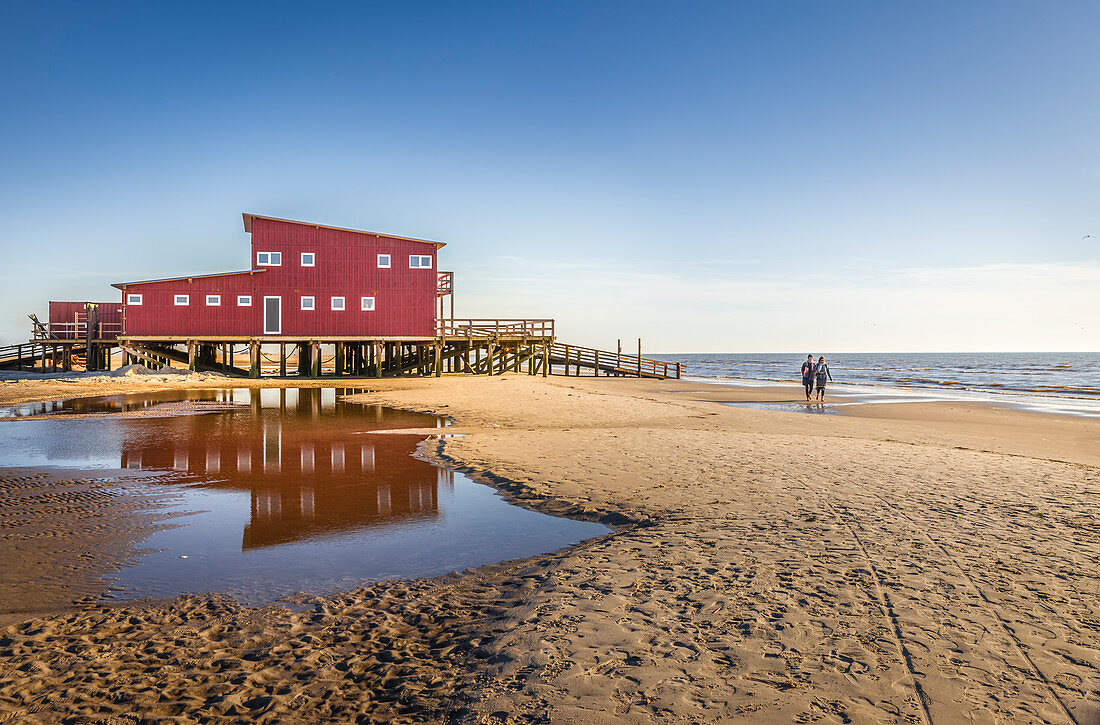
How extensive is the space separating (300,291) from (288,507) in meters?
31.9

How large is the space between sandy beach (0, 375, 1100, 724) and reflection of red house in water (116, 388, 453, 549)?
149cm

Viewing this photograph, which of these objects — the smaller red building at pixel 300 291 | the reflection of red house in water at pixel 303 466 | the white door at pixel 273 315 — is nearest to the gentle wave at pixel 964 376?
the smaller red building at pixel 300 291

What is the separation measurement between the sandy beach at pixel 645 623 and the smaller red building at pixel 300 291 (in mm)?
29576

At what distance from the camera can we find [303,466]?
11.0 m

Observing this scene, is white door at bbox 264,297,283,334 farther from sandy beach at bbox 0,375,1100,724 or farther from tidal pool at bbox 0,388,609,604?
sandy beach at bbox 0,375,1100,724

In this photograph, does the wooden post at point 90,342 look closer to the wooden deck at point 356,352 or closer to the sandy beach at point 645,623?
the wooden deck at point 356,352

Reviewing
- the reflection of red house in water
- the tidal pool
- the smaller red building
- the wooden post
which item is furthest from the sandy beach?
the wooden post

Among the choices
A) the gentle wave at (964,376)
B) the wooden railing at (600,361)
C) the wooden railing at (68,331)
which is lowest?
the gentle wave at (964,376)

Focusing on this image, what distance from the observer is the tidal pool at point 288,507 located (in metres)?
5.83

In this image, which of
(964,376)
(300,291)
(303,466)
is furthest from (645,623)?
(964,376)

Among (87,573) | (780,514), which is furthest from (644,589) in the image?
(87,573)

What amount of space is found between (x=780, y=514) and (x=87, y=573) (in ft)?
24.4

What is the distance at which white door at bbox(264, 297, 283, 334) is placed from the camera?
37000mm

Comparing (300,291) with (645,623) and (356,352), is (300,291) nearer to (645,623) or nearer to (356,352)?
(356,352)
